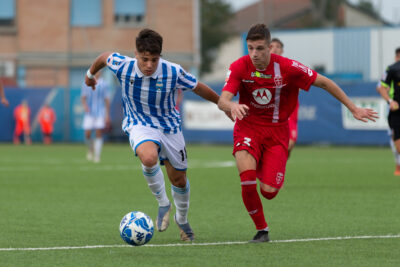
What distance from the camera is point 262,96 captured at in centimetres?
862

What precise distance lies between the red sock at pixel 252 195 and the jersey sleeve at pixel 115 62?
5.19 ft

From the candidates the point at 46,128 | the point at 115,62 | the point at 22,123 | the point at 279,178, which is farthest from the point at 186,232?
the point at 22,123

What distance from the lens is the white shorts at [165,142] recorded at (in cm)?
846

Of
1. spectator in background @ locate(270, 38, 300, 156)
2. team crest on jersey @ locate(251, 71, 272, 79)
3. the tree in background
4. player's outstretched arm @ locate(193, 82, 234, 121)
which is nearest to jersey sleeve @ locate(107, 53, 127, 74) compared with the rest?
player's outstretched arm @ locate(193, 82, 234, 121)

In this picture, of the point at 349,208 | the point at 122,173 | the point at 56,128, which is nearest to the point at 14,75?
the point at 56,128

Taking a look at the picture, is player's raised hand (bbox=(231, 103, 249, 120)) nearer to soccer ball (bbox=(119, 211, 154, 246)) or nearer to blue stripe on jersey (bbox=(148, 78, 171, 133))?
blue stripe on jersey (bbox=(148, 78, 171, 133))

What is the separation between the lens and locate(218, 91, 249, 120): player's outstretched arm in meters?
7.56

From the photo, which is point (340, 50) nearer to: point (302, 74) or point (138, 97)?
point (302, 74)

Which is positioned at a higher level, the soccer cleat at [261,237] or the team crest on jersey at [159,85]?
the team crest on jersey at [159,85]

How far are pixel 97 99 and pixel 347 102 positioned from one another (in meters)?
14.6

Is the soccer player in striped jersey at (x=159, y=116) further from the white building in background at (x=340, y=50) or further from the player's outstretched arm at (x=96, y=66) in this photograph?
the white building in background at (x=340, y=50)

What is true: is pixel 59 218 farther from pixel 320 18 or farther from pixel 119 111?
pixel 320 18

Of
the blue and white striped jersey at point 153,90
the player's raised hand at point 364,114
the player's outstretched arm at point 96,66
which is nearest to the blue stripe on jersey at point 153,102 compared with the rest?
the blue and white striped jersey at point 153,90

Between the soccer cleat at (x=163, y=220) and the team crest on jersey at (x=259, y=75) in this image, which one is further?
the soccer cleat at (x=163, y=220)
